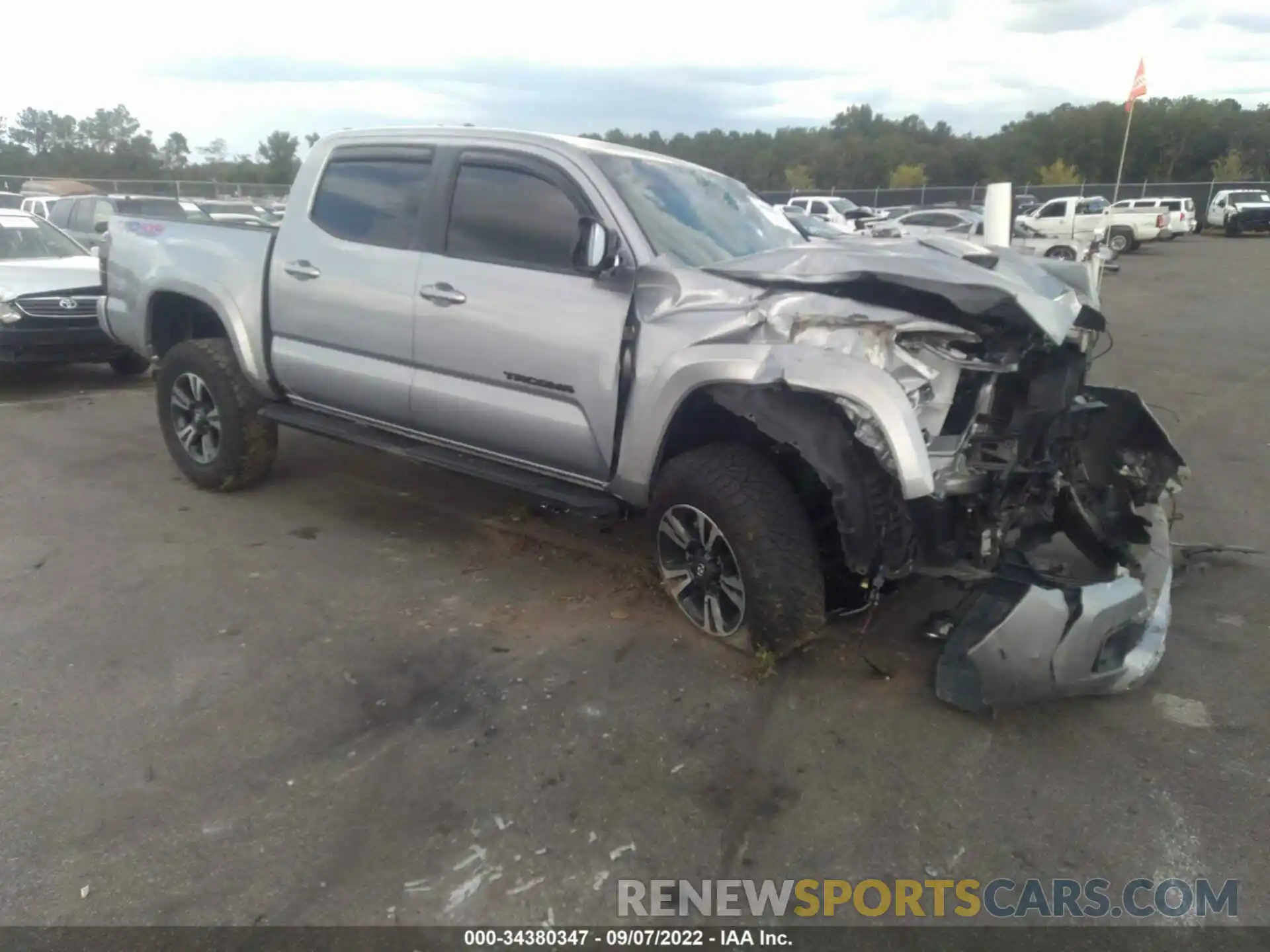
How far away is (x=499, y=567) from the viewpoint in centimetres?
491

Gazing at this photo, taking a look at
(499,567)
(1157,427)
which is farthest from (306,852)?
(1157,427)

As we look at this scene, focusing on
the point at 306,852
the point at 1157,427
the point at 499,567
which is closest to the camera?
the point at 306,852

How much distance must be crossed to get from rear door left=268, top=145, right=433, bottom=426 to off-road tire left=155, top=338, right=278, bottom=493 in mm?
366

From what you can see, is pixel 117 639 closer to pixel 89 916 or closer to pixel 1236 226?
pixel 89 916

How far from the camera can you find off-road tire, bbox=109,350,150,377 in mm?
9539

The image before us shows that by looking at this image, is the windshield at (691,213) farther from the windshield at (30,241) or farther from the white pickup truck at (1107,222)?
the white pickup truck at (1107,222)

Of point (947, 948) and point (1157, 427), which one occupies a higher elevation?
point (1157, 427)

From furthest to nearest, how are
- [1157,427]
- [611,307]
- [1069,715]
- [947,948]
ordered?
1. [1157,427]
2. [611,307]
3. [1069,715]
4. [947,948]

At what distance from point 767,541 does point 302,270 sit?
3.08m

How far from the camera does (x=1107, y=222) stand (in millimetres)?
26375

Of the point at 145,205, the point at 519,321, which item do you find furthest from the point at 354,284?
the point at 145,205

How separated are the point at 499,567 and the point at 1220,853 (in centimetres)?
325

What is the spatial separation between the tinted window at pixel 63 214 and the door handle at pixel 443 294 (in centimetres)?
1387

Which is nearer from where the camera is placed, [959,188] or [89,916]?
[89,916]
